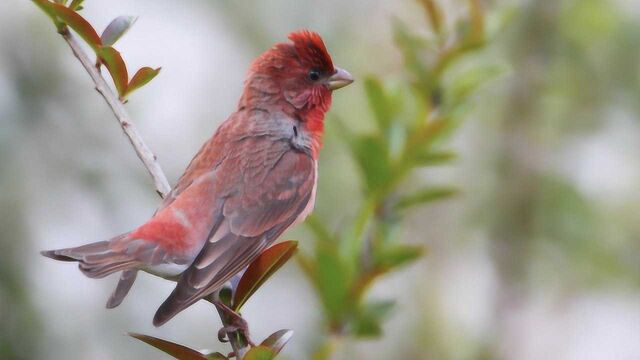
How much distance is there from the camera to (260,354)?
240 cm

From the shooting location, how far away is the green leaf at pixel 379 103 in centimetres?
328

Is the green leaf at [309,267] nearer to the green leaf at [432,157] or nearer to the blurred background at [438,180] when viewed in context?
the green leaf at [432,157]

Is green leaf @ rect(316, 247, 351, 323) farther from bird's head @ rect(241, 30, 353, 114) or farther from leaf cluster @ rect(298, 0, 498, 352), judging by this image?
bird's head @ rect(241, 30, 353, 114)

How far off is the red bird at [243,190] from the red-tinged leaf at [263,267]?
42cm

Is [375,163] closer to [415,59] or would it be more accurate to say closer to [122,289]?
[415,59]

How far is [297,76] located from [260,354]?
A: 6.35 feet

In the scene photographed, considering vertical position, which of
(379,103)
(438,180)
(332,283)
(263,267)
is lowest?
(438,180)

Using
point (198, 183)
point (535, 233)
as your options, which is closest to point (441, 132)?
point (198, 183)

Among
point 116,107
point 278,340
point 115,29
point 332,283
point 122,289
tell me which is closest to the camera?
point 278,340

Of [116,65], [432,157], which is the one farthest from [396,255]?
[116,65]

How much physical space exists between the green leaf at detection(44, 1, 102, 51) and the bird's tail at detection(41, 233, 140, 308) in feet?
2.01

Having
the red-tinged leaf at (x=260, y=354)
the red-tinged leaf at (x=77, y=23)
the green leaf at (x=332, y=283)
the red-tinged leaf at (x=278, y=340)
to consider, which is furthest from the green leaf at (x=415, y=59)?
the red-tinged leaf at (x=260, y=354)

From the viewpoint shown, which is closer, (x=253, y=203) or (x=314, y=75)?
(x=253, y=203)

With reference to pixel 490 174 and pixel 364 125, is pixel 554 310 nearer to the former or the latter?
pixel 490 174
